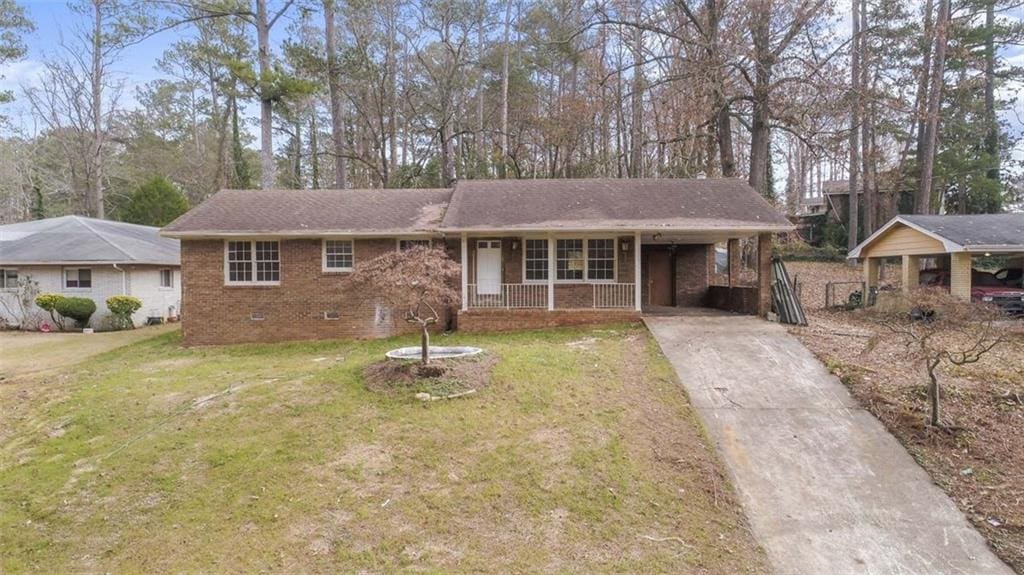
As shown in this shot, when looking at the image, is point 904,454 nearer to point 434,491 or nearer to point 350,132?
point 434,491

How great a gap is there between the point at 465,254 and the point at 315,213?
14.9 ft

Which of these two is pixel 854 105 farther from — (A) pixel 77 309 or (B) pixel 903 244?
(A) pixel 77 309

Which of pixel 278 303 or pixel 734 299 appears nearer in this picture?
pixel 278 303

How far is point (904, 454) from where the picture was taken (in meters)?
5.88

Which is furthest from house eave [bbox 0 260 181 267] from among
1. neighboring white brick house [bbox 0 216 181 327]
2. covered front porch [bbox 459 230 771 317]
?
covered front porch [bbox 459 230 771 317]

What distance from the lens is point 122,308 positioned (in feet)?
54.5

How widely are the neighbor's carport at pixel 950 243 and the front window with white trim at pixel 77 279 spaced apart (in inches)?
961

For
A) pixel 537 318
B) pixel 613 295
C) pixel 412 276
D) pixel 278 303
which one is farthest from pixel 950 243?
pixel 278 303

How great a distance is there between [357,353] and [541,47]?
19.0m

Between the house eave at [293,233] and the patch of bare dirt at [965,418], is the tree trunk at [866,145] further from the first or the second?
the house eave at [293,233]

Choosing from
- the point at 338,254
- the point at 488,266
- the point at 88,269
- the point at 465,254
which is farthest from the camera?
the point at 88,269

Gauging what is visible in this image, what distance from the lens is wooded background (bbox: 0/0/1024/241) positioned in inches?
641

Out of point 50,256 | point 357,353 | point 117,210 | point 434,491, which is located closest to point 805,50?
point 357,353

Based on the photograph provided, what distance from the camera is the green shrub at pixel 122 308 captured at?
16.5m
